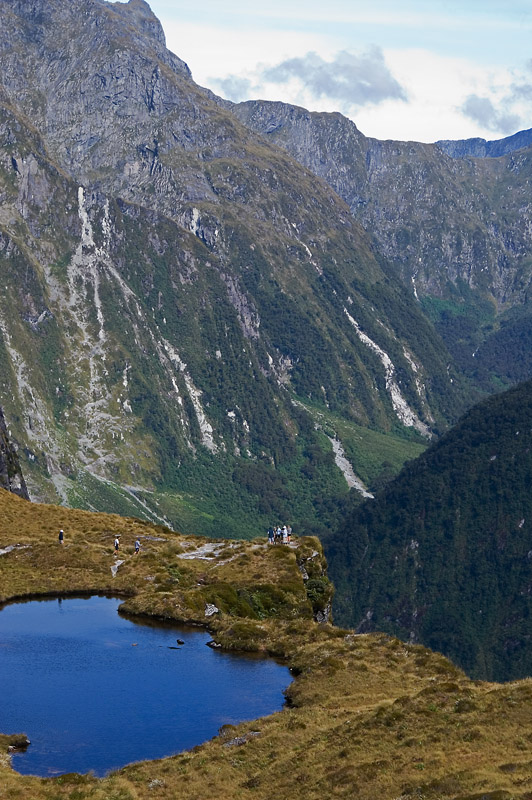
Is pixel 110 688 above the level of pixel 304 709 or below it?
above

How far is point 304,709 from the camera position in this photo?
85.8 m

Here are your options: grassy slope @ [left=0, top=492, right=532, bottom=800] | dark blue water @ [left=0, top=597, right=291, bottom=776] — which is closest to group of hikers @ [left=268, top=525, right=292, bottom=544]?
grassy slope @ [left=0, top=492, right=532, bottom=800]

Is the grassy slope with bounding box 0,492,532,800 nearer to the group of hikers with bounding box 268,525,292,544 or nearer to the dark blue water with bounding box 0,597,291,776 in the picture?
the dark blue water with bounding box 0,597,291,776

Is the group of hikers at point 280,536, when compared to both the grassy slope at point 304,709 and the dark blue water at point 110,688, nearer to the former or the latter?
the grassy slope at point 304,709

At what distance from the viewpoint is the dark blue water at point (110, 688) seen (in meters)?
80.4

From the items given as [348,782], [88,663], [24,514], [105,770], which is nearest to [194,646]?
[88,663]

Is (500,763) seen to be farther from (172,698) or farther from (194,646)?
(194,646)

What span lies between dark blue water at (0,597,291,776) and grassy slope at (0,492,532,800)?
3.03 meters

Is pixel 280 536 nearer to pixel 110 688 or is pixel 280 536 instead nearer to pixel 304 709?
pixel 110 688

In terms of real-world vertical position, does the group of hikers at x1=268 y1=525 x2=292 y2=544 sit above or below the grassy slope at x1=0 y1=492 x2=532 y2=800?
above

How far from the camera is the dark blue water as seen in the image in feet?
264

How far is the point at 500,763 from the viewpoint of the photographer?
6538cm

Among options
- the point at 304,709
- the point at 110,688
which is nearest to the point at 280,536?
the point at 110,688

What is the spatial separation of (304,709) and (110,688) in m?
16.9
